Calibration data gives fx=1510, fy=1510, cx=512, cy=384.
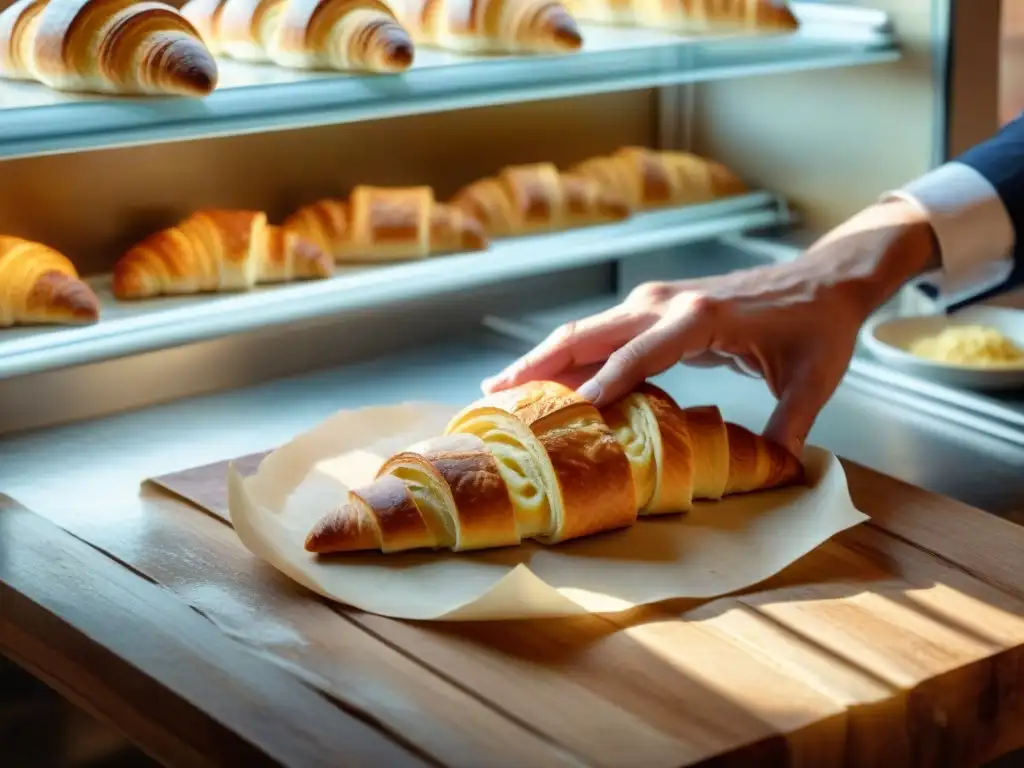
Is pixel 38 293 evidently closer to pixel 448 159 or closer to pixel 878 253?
pixel 448 159

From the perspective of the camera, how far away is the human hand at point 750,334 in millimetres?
1434

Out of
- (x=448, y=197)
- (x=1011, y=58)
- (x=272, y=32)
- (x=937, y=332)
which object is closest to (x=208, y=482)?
(x=272, y=32)

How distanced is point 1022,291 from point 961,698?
44.1 inches

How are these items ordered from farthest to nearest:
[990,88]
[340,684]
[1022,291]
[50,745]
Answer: [1022,291]
[990,88]
[50,745]
[340,684]

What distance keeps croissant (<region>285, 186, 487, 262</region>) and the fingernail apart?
448mm

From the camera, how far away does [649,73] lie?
5.60 feet

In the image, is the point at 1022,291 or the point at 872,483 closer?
the point at 872,483

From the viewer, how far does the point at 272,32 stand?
5.06 ft

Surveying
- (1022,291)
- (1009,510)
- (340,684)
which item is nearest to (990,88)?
(1022,291)

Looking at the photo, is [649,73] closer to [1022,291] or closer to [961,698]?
[1022,291]

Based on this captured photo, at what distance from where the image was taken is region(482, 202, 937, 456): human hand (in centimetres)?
143

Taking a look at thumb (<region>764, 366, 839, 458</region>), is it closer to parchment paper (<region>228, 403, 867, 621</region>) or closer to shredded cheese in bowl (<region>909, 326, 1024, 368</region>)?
parchment paper (<region>228, 403, 867, 621</region>)

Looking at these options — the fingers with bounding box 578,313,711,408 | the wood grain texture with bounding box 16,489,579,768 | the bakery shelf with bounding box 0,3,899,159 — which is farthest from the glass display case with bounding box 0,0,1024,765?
the fingers with bounding box 578,313,711,408

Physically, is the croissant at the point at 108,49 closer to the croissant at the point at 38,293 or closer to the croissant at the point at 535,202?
the croissant at the point at 38,293
